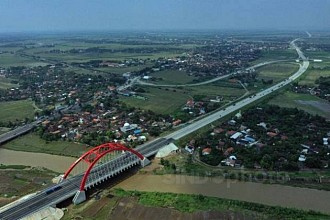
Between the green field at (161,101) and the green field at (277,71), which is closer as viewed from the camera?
the green field at (161,101)

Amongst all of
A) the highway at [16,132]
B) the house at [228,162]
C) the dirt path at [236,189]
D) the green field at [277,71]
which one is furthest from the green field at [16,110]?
the green field at [277,71]

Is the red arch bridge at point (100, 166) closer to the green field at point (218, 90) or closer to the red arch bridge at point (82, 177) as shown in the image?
the red arch bridge at point (82, 177)

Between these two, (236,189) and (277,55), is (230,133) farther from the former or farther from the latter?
(277,55)

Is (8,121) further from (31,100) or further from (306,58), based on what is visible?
(306,58)

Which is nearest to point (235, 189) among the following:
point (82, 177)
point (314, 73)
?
point (82, 177)

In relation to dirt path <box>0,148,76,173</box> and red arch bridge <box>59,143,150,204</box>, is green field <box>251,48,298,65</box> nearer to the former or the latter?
red arch bridge <box>59,143,150,204</box>

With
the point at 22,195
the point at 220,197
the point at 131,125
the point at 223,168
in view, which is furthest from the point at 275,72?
the point at 22,195
